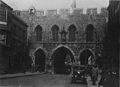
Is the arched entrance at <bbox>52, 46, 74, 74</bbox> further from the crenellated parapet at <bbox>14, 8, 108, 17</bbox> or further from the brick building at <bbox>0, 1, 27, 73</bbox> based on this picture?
the brick building at <bbox>0, 1, 27, 73</bbox>

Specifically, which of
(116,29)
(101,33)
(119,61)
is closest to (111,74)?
(119,61)

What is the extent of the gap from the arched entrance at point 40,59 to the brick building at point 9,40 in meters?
2.97

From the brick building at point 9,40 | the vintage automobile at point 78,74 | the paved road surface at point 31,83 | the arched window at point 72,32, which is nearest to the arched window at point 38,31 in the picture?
the brick building at point 9,40

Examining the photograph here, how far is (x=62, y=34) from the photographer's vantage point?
3662 cm

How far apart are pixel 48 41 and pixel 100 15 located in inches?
317

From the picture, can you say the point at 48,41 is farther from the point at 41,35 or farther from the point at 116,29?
the point at 116,29

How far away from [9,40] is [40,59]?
967cm

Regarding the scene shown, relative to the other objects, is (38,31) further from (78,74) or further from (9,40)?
(78,74)

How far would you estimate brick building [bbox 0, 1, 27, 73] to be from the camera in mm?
26734

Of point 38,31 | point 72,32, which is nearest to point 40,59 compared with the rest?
point 38,31

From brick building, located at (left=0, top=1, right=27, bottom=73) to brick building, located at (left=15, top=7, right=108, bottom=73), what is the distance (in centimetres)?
315

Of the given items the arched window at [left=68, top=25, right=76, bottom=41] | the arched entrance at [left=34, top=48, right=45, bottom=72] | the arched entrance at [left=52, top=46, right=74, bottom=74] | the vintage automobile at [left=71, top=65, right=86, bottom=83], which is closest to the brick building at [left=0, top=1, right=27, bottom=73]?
the arched entrance at [left=34, top=48, right=45, bottom=72]

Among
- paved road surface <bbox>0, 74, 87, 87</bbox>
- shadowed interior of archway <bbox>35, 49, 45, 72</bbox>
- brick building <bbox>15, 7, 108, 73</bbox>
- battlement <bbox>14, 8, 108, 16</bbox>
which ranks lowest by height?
paved road surface <bbox>0, 74, 87, 87</bbox>

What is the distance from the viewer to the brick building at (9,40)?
26734 mm
